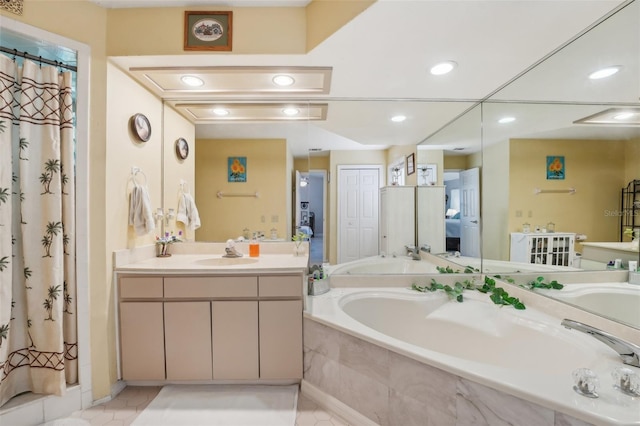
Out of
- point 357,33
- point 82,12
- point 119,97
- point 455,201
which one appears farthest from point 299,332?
point 82,12

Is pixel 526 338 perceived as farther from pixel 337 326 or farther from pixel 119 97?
A: pixel 119 97

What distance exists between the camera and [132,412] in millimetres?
1558

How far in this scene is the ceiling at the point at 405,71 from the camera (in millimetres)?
1237

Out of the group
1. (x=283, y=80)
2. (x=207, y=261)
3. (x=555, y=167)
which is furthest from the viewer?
(x=207, y=261)

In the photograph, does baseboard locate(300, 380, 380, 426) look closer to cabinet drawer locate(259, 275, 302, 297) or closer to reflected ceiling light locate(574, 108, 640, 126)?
cabinet drawer locate(259, 275, 302, 297)

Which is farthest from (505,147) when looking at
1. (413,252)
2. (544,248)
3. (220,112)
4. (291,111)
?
(220,112)

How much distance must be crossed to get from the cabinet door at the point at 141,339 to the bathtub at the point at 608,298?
8.47 ft

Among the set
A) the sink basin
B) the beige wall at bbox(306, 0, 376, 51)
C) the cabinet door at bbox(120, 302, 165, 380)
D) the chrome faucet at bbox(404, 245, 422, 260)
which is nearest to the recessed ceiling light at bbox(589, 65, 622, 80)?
the beige wall at bbox(306, 0, 376, 51)

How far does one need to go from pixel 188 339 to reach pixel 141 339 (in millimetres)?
320

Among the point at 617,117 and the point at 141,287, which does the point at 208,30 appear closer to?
the point at 141,287

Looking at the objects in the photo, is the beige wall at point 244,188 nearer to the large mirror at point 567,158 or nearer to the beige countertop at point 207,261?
the beige countertop at point 207,261

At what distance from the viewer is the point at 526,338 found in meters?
1.51

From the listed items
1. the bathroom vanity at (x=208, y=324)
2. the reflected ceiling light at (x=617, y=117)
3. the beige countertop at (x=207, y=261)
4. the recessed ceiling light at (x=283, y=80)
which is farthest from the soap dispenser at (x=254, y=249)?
the reflected ceiling light at (x=617, y=117)

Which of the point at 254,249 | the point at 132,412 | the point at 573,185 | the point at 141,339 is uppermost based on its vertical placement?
the point at 573,185
